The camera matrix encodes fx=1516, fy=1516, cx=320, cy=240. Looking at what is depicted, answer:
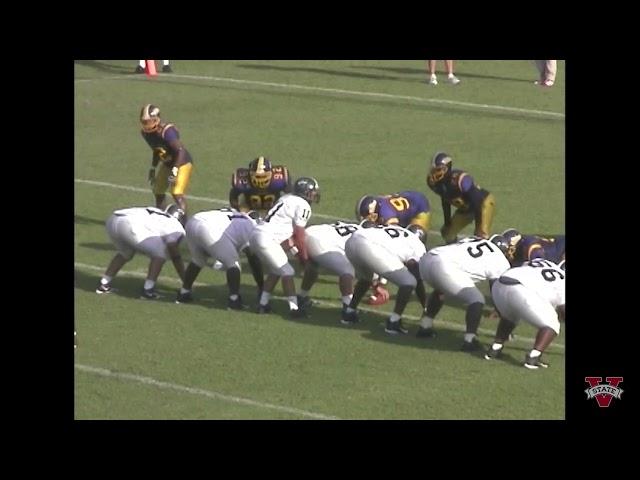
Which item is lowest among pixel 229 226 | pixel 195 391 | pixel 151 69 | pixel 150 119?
Answer: pixel 195 391

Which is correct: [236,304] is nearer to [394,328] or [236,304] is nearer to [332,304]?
[332,304]

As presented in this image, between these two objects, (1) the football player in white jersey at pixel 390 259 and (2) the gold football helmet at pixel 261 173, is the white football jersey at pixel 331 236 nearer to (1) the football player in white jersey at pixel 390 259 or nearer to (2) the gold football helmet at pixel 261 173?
(1) the football player in white jersey at pixel 390 259

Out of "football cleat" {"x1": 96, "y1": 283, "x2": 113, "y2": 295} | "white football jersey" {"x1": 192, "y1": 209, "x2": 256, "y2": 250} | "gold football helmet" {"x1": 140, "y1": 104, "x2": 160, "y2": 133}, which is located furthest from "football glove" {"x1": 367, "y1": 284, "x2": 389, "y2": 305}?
"gold football helmet" {"x1": 140, "y1": 104, "x2": 160, "y2": 133}

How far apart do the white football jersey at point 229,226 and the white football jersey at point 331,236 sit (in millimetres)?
666

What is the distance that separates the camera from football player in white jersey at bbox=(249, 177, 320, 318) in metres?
15.0

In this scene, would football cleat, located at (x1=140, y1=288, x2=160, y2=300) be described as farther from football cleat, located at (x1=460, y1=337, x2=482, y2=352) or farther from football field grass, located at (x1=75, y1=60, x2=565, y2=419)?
football cleat, located at (x1=460, y1=337, x2=482, y2=352)

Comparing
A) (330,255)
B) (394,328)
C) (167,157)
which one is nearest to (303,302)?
(330,255)

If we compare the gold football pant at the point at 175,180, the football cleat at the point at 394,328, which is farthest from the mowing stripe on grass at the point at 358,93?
the football cleat at the point at 394,328

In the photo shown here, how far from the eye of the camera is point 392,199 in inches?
624

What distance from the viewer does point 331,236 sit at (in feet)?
49.8

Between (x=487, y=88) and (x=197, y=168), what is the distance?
25.6 ft

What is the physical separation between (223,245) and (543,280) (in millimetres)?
3585

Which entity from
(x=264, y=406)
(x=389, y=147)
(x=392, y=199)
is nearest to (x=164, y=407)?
(x=264, y=406)

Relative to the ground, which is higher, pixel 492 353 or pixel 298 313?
pixel 298 313
